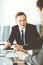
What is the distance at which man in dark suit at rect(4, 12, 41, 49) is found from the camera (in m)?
1.06

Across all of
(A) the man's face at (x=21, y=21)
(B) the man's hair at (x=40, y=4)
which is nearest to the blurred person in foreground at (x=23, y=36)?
(A) the man's face at (x=21, y=21)

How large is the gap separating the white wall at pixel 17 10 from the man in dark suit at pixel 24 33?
29mm

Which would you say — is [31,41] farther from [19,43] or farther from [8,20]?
[8,20]

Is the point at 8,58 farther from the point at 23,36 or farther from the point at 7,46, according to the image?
the point at 23,36

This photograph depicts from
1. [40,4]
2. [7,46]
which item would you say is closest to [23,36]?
[7,46]

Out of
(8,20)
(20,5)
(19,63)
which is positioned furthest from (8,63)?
(20,5)

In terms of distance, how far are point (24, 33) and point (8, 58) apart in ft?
0.68

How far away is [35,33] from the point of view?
3.50 feet

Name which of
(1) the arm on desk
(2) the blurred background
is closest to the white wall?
(2) the blurred background

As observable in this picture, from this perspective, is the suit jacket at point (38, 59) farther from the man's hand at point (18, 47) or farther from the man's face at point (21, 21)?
the man's face at point (21, 21)

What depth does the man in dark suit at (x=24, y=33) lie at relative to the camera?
106cm

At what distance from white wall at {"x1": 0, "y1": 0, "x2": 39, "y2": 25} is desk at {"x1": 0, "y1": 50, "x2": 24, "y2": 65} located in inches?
8.0

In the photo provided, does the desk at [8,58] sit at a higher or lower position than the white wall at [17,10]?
lower

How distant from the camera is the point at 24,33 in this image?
3.53 ft
